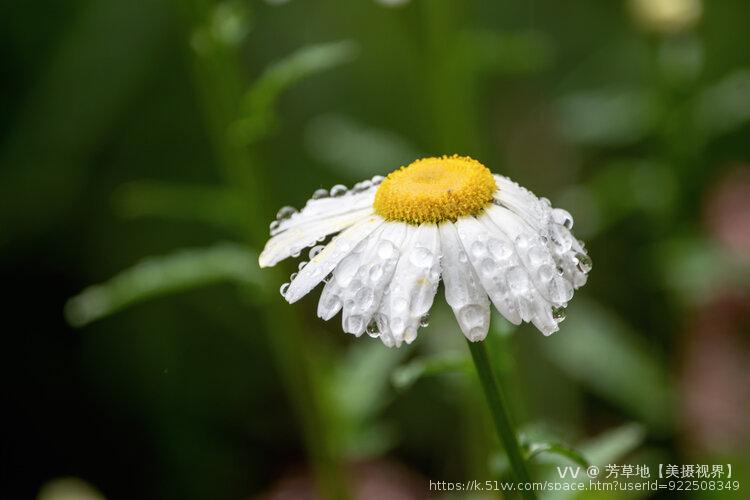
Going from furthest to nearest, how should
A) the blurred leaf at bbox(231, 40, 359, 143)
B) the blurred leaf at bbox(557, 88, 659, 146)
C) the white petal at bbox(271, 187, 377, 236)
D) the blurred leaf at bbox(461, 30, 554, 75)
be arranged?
the blurred leaf at bbox(557, 88, 659, 146)
the blurred leaf at bbox(461, 30, 554, 75)
the blurred leaf at bbox(231, 40, 359, 143)
the white petal at bbox(271, 187, 377, 236)

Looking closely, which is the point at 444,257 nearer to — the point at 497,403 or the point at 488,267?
the point at 488,267

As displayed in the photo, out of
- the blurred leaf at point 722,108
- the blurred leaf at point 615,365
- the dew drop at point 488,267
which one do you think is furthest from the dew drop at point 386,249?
the blurred leaf at point 722,108

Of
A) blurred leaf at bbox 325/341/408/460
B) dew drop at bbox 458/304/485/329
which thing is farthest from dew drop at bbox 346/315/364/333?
blurred leaf at bbox 325/341/408/460

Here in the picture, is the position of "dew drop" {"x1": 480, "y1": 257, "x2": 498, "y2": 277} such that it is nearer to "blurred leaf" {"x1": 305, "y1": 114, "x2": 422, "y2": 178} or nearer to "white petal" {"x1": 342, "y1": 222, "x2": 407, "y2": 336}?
"white petal" {"x1": 342, "y1": 222, "x2": 407, "y2": 336}

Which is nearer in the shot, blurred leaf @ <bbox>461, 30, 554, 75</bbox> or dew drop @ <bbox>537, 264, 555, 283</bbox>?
dew drop @ <bbox>537, 264, 555, 283</bbox>

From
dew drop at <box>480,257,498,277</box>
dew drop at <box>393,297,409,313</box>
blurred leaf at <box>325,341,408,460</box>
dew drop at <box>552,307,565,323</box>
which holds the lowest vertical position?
dew drop at <box>393,297,409,313</box>

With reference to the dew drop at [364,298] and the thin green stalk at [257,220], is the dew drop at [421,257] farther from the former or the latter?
the thin green stalk at [257,220]

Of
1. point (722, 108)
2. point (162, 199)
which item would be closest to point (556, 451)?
point (722, 108)
